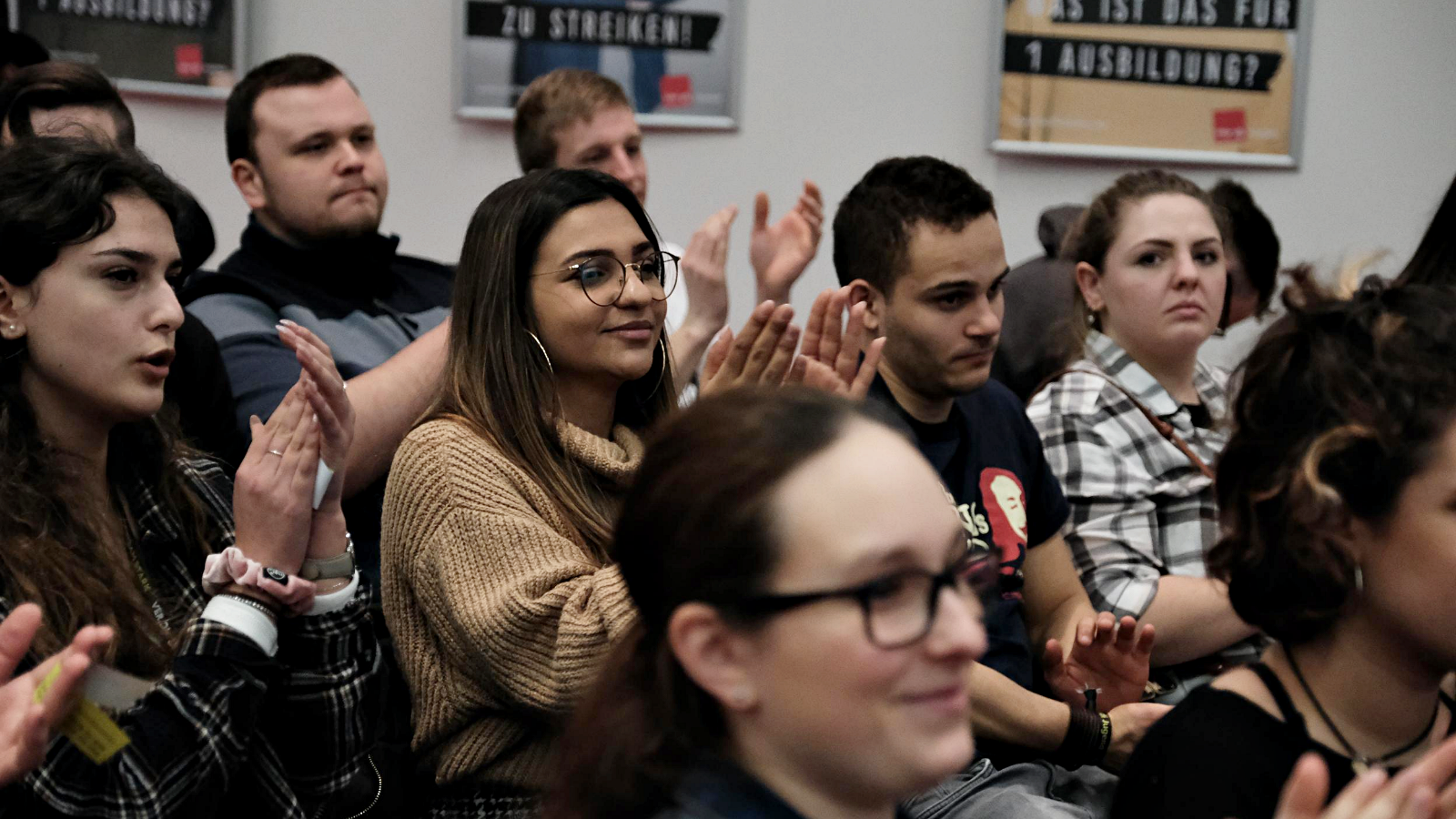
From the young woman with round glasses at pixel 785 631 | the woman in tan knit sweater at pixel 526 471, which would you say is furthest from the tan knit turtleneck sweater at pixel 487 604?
the young woman with round glasses at pixel 785 631

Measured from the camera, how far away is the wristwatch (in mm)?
1827

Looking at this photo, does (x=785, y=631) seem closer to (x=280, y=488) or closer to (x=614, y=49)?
(x=280, y=488)

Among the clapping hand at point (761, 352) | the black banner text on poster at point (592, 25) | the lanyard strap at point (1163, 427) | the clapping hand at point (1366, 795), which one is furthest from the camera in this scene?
the black banner text on poster at point (592, 25)

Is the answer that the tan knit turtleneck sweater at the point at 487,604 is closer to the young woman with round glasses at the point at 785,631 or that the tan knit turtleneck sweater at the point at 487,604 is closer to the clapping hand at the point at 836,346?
the clapping hand at the point at 836,346

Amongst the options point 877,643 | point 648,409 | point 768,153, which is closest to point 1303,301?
point 877,643

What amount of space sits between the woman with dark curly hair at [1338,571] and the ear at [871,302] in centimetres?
111

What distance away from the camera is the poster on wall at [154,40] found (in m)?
3.57

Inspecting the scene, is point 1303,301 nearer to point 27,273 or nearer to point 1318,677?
point 1318,677

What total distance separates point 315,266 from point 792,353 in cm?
136

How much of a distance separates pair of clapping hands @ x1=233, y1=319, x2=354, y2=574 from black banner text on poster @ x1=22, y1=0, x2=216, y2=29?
83.4 inches

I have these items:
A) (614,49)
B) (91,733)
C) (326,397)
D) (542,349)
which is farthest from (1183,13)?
(91,733)

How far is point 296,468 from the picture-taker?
1.77 metres

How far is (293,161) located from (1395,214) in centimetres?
296

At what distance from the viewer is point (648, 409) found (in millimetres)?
2221
